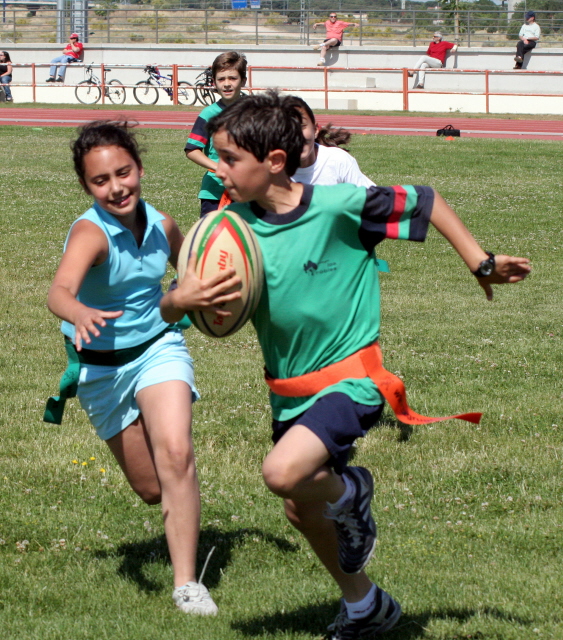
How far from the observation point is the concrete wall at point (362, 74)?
3288cm

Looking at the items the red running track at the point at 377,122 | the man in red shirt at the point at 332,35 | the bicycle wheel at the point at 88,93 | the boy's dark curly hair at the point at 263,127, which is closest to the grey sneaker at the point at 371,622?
the boy's dark curly hair at the point at 263,127

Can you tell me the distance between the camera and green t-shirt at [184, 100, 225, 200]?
25.8ft

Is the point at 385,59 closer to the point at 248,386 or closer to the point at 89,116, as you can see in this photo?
the point at 89,116

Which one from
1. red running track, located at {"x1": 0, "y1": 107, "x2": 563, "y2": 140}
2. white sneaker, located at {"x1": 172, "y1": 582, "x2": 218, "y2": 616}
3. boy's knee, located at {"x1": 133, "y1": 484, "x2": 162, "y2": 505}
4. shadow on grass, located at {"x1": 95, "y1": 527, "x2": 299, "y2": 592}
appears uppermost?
red running track, located at {"x1": 0, "y1": 107, "x2": 563, "y2": 140}

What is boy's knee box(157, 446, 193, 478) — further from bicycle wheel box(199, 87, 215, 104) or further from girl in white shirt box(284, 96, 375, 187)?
bicycle wheel box(199, 87, 215, 104)

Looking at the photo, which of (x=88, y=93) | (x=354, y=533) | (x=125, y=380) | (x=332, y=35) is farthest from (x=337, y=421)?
(x=332, y=35)

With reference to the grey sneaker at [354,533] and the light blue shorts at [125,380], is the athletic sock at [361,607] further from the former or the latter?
the light blue shorts at [125,380]

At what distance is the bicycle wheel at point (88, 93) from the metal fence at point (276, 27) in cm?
844

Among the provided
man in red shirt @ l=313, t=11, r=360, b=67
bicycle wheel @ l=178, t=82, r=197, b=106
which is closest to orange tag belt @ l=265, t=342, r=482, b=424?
bicycle wheel @ l=178, t=82, r=197, b=106

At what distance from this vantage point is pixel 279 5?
49969 millimetres

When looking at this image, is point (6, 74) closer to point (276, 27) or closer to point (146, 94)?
point (146, 94)

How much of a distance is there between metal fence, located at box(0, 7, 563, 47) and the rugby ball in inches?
1534

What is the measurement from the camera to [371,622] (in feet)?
12.3

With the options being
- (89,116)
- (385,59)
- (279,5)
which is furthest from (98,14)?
(89,116)
